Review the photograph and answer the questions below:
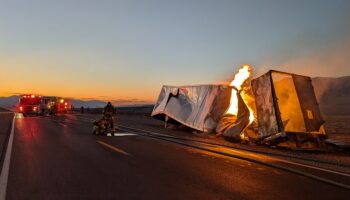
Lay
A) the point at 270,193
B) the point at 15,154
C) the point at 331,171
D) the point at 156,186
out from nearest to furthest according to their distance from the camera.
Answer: the point at 270,193, the point at 156,186, the point at 331,171, the point at 15,154

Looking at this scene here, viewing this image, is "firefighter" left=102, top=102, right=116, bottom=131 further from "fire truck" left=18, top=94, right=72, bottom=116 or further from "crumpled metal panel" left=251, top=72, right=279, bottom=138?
"fire truck" left=18, top=94, right=72, bottom=116

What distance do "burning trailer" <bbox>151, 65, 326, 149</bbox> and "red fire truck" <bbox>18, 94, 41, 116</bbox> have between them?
3432 cm

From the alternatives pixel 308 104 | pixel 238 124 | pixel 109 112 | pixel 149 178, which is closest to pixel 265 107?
pixel 308 104

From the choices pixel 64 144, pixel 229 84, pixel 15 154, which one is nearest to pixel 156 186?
pixel 15 154

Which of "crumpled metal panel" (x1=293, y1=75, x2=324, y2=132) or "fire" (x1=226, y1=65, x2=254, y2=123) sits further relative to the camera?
"fire" (x1=226, y1=65, x2=254, y2=123)

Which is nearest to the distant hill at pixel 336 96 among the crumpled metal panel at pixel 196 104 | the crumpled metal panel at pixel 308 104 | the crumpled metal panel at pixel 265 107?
the crumpled metal panel at pixel 196 104

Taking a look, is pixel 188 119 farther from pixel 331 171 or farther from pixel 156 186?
pixel 156 186

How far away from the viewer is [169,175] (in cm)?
909

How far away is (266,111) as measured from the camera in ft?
58.8

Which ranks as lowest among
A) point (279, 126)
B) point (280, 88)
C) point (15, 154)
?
point (15, 154)

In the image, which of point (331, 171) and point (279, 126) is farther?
point (279, 126)

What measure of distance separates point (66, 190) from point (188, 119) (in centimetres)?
1842

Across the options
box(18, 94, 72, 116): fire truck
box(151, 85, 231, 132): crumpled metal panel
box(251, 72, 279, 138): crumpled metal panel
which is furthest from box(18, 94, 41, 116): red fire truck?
box(251, 72, 279, 138): crumpled metal panel

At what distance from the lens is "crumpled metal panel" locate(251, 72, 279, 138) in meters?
17.3
